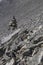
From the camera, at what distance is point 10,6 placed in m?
22.5

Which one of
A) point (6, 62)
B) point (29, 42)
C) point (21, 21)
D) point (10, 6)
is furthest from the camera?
point (10, 6)

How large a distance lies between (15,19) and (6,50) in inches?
232

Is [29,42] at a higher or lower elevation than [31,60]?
higher

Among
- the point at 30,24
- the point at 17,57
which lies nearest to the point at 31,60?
the point at 17,57

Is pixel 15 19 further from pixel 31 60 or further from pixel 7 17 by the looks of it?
pixel 31 60

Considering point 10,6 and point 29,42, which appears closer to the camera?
point 29,42

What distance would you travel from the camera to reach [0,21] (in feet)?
67.4

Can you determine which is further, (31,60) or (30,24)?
(30,24)

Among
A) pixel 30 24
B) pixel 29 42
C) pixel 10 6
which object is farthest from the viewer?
pixel 10 6

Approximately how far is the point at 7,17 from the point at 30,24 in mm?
4590

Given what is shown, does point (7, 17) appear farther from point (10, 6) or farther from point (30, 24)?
point (30, 24)

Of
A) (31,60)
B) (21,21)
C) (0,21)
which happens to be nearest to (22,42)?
(31,60)

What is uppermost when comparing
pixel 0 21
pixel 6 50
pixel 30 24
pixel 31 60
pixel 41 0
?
pixel 41 0

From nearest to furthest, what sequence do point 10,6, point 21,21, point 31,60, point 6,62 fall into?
point 31,60 < point 6,62 < point 21,21 < point 10,6
